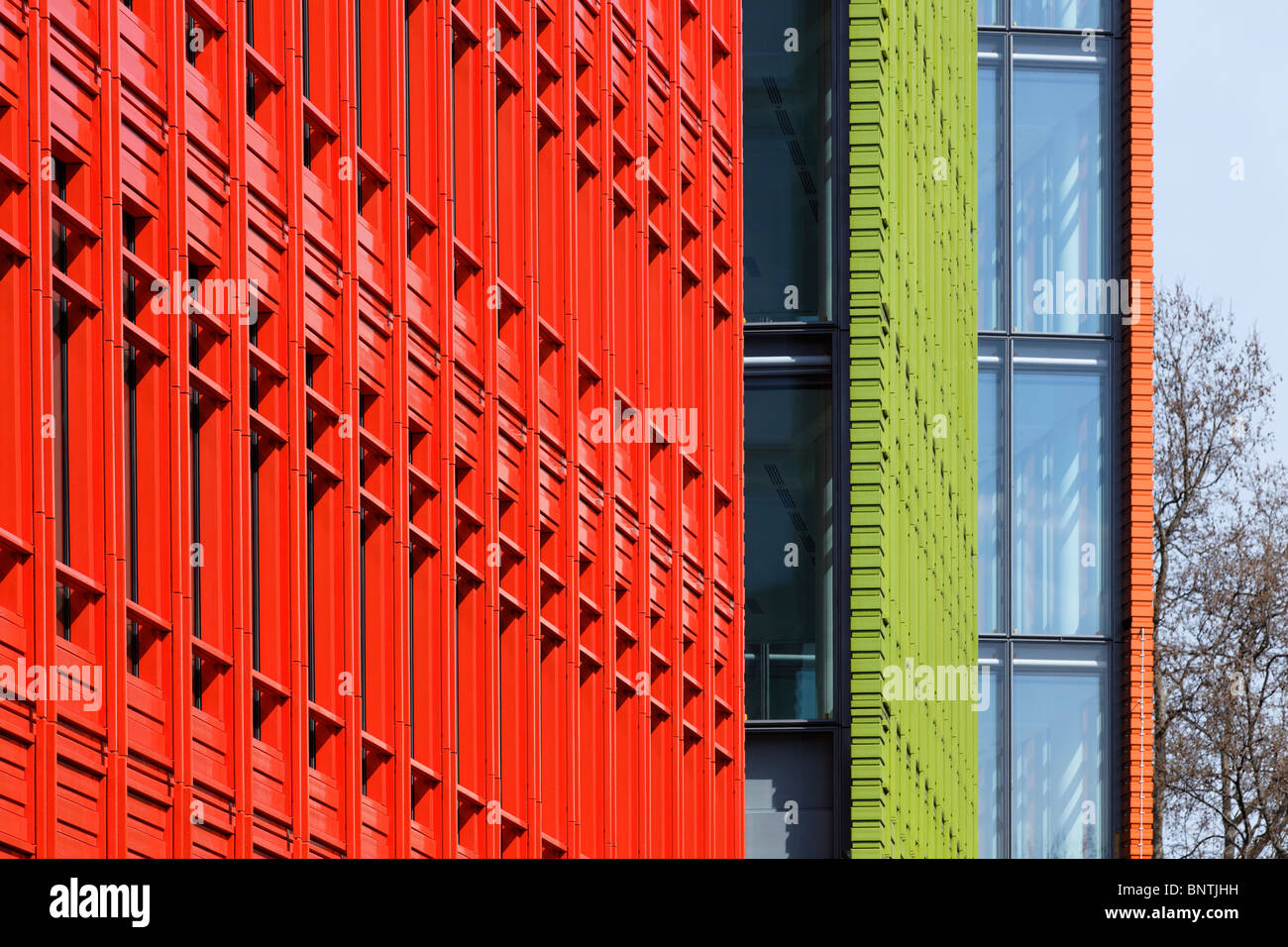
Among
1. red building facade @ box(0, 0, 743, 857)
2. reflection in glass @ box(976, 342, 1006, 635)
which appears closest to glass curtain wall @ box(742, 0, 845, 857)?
red building facade @ box(0, 0, 743, 857)

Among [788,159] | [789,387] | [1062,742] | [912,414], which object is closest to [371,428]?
[789,387]

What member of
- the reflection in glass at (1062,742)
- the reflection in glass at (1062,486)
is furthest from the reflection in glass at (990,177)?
the reflection in glass at (1062,742)

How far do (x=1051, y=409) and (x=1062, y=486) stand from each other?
4.79 ft

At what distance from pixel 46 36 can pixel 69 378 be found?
8.63 ft

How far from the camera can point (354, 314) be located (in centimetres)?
2580

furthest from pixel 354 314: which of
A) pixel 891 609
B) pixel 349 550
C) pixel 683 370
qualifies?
pixel 891 609

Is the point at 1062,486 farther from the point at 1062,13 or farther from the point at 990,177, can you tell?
the point at 1062,13

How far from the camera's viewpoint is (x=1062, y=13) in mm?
48406

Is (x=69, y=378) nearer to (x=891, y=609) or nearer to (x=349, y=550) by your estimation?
(x=349, y=550)

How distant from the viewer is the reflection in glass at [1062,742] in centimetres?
4772

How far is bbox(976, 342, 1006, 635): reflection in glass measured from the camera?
1918 inches

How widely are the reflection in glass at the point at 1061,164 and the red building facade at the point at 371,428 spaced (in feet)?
30.5

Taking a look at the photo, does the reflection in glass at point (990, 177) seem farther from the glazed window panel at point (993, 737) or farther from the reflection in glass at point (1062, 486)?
the glazed window panel at point (993, 737)

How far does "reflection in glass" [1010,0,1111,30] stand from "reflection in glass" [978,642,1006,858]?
11.5m
